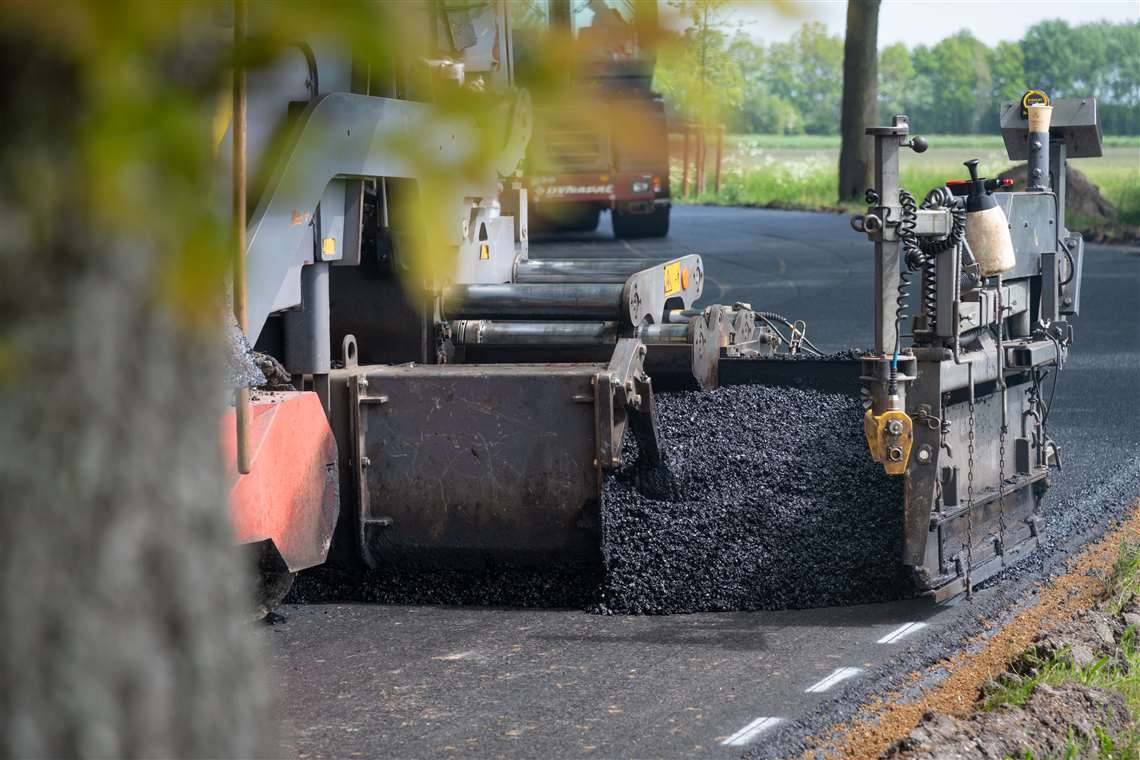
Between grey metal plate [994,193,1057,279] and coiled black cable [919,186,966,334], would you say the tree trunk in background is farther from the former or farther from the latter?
coiled black cable [919,186,966,334]

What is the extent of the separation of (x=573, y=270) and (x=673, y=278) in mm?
446

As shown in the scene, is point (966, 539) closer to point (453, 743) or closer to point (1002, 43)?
point (453, 743)

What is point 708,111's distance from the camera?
158 centimetres

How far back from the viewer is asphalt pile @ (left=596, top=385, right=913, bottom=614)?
5758 millimetres

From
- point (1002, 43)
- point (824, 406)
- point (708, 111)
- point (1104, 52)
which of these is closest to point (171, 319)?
point (708, 111)

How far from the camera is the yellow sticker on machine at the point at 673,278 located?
706 cm

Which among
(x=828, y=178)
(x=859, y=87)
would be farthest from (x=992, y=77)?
(x=859, y=87)

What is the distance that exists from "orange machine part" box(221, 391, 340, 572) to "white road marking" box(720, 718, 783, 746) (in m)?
1.54

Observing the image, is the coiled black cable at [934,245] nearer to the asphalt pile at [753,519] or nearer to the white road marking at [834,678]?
the asphalt pile at [753,519]

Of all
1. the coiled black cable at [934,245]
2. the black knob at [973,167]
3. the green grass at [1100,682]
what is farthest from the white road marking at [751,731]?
the black knob at [973,167]

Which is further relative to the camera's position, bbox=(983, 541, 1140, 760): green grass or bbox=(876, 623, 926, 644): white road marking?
bbox=(876, 623, 926, 644): white road marking

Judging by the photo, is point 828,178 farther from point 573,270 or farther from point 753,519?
point 753,519

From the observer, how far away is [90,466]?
1.55 meters

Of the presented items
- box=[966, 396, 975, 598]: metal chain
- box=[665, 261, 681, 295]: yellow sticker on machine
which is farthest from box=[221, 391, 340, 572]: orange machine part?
box=[966, 396, 975, 598]: metal chain
